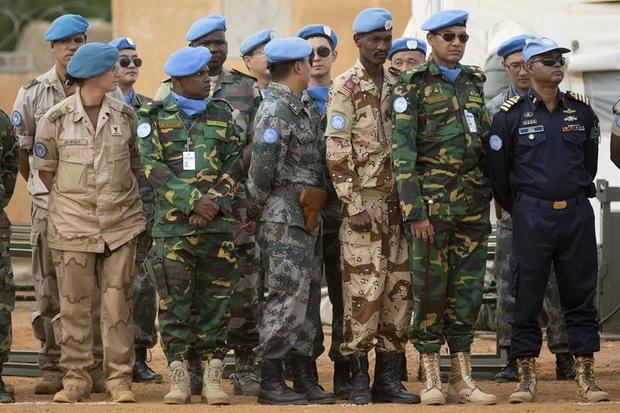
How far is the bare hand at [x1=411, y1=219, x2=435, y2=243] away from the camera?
9625 millimetres

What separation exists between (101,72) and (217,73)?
1005 mm

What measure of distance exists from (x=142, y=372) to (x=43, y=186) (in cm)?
168

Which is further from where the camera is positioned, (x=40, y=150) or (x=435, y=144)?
(x=40, y=150)

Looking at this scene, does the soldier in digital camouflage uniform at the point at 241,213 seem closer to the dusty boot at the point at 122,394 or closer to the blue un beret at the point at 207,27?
the blue un beret at the point at 207,27

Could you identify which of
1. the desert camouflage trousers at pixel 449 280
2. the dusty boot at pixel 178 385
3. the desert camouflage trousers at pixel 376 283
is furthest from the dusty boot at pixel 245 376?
the desert camouflage trousers at pixel 449 280

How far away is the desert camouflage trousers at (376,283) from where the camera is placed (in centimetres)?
978

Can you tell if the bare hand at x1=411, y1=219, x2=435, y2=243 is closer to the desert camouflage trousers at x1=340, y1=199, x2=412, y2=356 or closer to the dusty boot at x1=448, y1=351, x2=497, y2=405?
the desert camouflage trousers at x1=340, y1=199, x2=412, y2=356

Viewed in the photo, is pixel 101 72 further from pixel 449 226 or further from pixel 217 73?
pixel 449 226

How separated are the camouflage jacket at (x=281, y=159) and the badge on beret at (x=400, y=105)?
59 centimetres

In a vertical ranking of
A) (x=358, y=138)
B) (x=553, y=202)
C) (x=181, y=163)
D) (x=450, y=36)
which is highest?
(x=450, y=36)

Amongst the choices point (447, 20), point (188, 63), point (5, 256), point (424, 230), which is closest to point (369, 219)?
point (424, 230)

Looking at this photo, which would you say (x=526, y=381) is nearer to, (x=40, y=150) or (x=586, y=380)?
(x=586, y=380)

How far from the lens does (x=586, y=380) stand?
990 centimetres

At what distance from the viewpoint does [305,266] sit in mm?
9852
